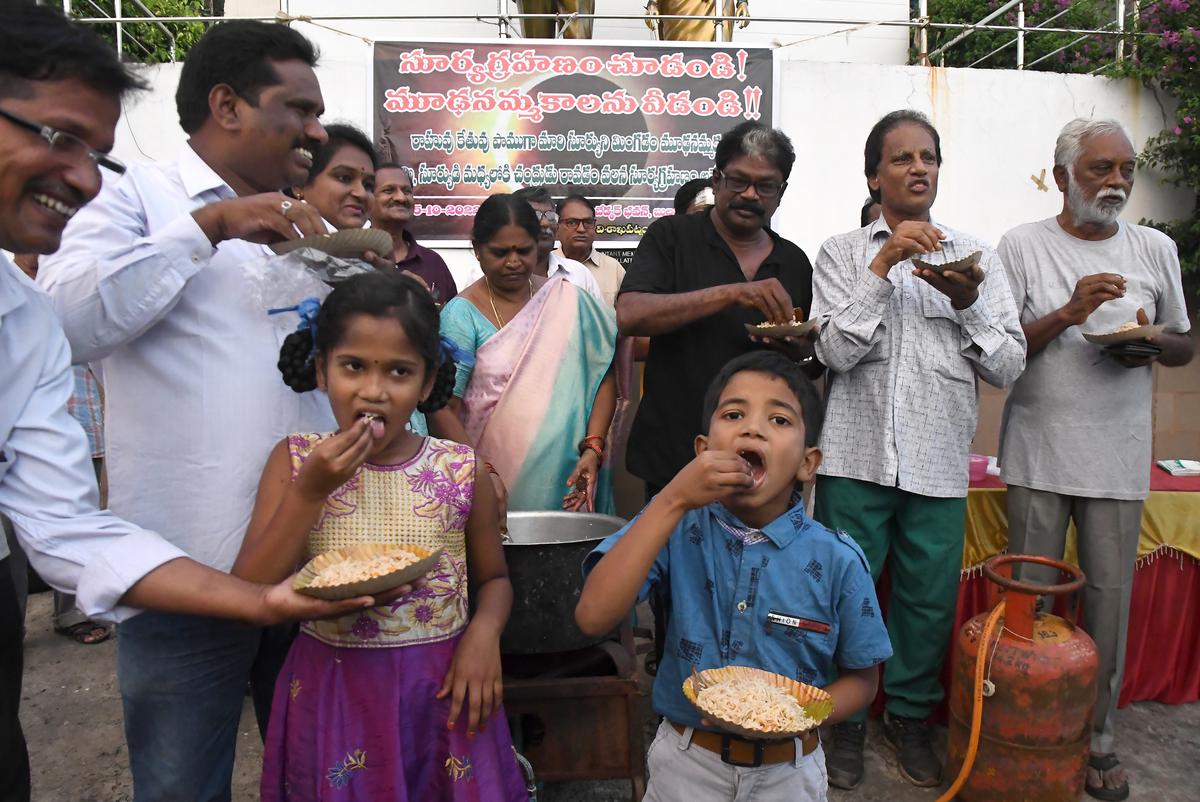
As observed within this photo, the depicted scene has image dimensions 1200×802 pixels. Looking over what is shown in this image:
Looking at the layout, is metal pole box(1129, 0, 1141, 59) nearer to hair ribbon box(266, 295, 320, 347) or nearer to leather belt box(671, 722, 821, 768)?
leather belt box(671, 722, 821, 768)

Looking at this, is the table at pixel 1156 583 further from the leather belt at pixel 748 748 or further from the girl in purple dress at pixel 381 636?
the girl in purple dress at pixel 381 636

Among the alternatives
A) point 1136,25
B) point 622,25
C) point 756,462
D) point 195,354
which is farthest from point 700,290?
point 1136,25

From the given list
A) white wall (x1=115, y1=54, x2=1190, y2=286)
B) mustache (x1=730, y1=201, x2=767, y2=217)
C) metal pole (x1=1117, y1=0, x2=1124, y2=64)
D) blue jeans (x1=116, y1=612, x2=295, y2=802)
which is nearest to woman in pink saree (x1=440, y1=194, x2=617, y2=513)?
mustache (x1=730, y1=201, x2=767, y2=217)

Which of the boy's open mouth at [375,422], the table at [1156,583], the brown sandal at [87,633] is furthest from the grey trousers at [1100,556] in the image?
the brown sandal at [87,633]

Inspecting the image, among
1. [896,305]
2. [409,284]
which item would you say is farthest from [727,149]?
[409,284]

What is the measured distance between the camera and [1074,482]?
3.01 meters

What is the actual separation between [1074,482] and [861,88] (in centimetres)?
422

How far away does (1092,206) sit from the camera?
9.98 feet

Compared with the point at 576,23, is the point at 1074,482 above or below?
below

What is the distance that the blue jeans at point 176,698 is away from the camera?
162 centimetres

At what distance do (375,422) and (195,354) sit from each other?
0.38 metres

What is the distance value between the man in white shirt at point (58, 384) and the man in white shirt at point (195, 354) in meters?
0.17

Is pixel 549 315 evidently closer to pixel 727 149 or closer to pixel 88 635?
pixel 727 149

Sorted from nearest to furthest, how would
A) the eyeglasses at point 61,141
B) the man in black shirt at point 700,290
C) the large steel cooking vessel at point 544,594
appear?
the eyeglasses at point 61,141
the large steel cooking vessel at point 544,594
the man in black shirt at point 700,290
